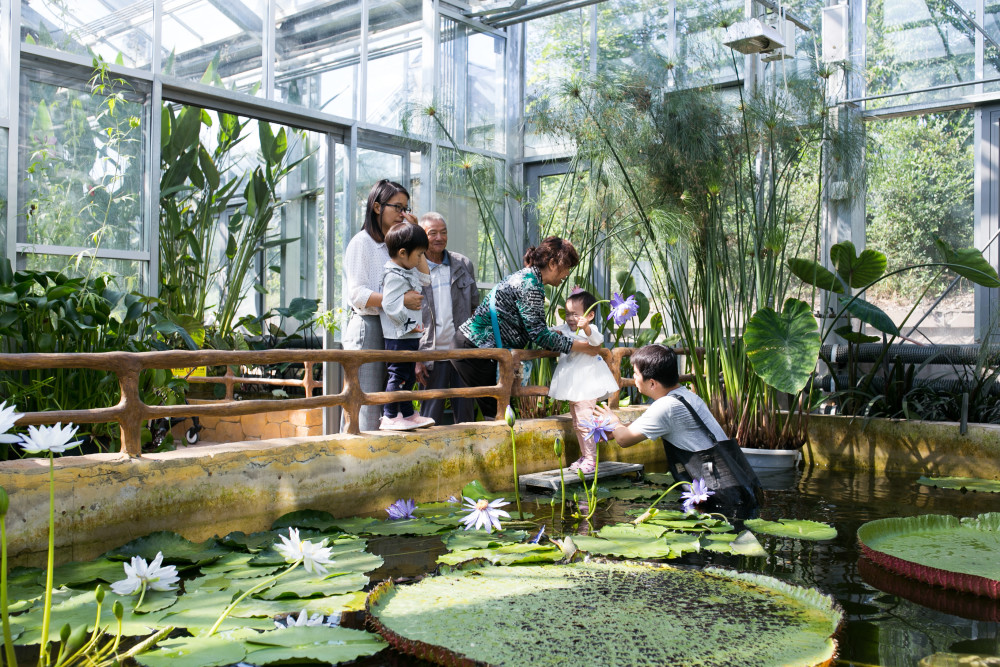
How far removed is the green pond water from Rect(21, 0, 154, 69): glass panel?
3155mm

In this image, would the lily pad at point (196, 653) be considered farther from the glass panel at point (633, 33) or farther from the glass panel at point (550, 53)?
the glass panel at point (633, 33)

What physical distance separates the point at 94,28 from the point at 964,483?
506cm

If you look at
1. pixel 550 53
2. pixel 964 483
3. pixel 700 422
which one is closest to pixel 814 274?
pixel 964 483

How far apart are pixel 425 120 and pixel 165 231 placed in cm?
207

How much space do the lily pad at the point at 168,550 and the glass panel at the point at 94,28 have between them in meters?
2.90

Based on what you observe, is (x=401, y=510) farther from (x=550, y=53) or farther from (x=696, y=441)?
(x=550, y=53)

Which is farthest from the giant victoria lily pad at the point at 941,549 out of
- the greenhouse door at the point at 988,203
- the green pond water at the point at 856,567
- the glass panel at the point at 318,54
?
the glass panel at the point at 318,54

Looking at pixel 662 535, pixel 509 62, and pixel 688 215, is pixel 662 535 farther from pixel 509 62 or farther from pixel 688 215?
pixel 509 62

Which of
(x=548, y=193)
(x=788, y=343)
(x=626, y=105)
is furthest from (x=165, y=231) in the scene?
(x=788, y=343)

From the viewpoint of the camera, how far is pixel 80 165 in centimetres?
430

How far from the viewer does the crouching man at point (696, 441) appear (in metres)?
3.39

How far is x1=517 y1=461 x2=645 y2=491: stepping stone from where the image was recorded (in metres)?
3.81

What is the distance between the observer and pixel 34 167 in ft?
13.5

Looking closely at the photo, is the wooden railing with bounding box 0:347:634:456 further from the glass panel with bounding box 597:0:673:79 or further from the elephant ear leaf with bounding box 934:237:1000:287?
the glass panel with bounding box 597:0:673:79
